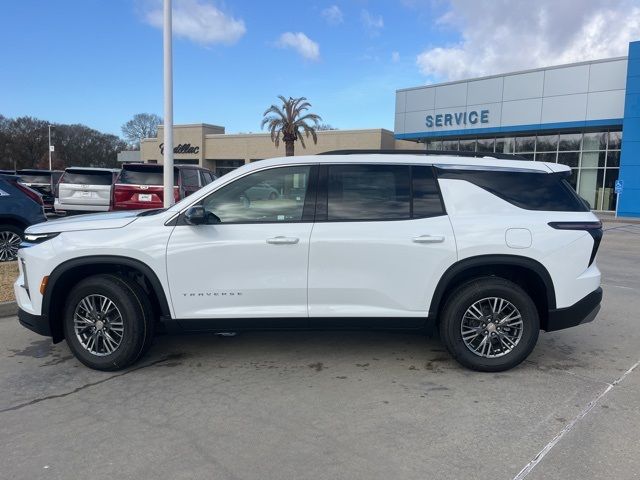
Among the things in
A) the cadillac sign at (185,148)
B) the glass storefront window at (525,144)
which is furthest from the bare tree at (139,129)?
the glass storefront window at (525,144)

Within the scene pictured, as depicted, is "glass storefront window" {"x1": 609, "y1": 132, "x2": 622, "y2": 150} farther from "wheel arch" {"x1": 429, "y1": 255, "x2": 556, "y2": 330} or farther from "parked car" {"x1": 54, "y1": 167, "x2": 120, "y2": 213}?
"wheel arch" {"x1": 429, "y1": 255, "x2": 556, "y2": 330}

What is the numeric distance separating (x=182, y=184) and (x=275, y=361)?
8595mm

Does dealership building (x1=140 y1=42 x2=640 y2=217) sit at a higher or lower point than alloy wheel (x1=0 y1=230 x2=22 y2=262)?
higher

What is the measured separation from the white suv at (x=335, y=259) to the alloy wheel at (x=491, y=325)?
10 mm

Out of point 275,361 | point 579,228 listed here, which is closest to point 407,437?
point 275,361

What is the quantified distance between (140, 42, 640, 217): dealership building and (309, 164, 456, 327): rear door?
2139 cm

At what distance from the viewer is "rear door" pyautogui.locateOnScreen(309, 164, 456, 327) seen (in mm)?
4270

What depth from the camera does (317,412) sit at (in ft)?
12.2

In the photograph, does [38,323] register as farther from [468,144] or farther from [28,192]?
[468,144]

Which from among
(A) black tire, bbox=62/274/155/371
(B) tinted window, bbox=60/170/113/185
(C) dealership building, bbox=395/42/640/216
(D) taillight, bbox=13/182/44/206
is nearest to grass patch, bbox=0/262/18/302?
(D) taillight, bbox=13/182/44/206

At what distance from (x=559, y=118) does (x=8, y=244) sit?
87.4 feet

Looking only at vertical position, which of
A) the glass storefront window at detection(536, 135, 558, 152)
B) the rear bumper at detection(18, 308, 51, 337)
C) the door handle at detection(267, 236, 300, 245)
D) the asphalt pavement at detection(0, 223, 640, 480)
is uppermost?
the glass storefront window at detection(536, 135, 558, 152)

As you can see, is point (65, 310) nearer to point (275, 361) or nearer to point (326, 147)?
point (275, 361)

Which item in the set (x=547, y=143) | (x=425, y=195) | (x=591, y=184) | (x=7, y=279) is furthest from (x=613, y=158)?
(x=7, y=279)
